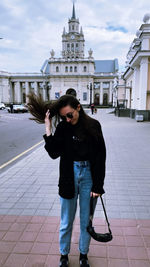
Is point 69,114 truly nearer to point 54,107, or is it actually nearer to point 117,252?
point 54,107

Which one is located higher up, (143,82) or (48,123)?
(143,82)

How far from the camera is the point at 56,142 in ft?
6.98

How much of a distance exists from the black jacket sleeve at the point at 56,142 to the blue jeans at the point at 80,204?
222 millimetres

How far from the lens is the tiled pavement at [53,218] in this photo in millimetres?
2508

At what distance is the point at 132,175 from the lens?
5297mm

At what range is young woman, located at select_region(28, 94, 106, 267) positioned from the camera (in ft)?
6.83

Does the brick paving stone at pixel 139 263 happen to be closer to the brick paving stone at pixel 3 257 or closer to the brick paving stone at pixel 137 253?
the brick paving stone at pixel 137 253

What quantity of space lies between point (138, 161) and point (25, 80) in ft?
271

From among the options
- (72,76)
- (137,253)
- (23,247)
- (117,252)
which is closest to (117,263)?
(117,252)

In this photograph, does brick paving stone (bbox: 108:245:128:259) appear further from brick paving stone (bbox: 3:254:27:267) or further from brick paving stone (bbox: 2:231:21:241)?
brick paving stone (bbox: 2:231:21:241)

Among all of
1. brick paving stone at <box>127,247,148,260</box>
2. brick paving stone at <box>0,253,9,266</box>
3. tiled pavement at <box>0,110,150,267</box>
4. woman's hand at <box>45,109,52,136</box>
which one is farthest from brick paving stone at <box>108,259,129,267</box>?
woman's hand at <box>45,109,52,136</box>

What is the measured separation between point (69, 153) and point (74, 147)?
80mm

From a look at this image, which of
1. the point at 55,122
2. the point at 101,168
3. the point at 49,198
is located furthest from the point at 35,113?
the point at 49,198

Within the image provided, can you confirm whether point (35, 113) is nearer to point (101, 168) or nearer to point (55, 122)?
point (55, 122)
